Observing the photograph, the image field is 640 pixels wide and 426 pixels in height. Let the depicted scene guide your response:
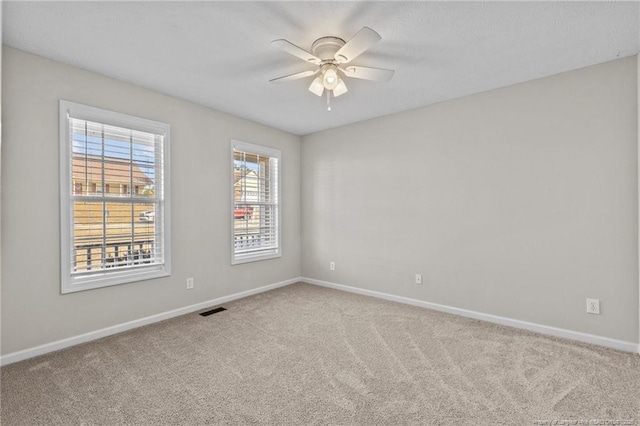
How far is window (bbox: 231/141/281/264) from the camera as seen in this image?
4.16 metres

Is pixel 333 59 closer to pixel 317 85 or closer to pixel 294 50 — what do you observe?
pixel 317 85

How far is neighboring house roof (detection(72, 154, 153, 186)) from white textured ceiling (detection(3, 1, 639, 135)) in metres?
0.81

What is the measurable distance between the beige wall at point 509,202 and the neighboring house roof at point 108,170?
242 cm

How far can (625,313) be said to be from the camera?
2.55 meters

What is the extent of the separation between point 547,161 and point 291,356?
2967mm

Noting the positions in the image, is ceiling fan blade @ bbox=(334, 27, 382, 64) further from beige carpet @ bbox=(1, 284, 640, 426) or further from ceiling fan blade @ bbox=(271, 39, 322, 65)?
beige carpet @ bbox=(1, 284, 640, 426)

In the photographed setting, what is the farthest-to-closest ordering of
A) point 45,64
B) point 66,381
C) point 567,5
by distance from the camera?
point 45,64
point 66,381
point 567,5

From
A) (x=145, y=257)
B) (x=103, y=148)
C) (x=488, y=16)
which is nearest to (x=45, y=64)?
(x=103, y=148)

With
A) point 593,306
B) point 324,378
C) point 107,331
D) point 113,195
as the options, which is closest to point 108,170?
point 113,195

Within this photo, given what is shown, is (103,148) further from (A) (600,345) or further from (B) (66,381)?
(A) (600,345)

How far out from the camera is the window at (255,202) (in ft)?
13.7

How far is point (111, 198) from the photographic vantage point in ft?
9.70

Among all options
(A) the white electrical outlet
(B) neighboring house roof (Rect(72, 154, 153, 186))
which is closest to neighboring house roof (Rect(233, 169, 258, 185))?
(B) neighboring house roof (Rect(72, 154, 153, 186))

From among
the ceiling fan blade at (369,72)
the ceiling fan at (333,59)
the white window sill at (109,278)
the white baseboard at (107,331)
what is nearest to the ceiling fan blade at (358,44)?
the ceiling fan at (333,59)
